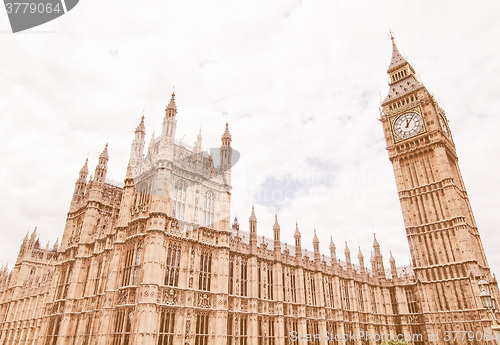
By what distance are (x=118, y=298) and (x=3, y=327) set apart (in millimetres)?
52750

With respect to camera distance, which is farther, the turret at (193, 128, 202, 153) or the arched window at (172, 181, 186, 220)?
the turret at (193, 128, 202, 153)

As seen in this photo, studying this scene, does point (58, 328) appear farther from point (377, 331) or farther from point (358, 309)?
point (377, 331)

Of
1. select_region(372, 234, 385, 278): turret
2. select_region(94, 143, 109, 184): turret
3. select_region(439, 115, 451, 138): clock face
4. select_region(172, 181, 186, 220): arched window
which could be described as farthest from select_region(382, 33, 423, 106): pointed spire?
select_region(94, 143, 109, 184): turret

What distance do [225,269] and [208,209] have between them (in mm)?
6814

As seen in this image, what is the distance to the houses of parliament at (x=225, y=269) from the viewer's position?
32.6 meters

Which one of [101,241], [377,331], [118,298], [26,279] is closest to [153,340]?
[118,298]

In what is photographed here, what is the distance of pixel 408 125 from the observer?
6525 cm

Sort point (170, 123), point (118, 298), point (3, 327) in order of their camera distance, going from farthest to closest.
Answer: point (3, 327) → point (170, 123) → point (118, 298)

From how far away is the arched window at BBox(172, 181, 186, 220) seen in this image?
116ft

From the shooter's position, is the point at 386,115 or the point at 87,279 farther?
the point at 386,115

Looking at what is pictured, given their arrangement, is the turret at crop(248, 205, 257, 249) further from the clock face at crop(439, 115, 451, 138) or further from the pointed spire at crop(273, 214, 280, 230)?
the clock face at crop(439, 115, 451, 138)

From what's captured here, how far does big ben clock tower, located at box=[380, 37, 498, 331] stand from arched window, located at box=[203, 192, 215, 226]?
38.6 meters

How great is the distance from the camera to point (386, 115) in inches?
2721

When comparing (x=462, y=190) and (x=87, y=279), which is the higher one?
(x=462, y=190)
